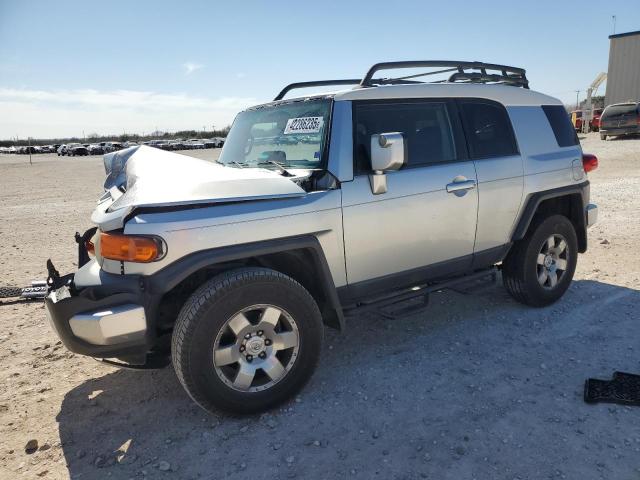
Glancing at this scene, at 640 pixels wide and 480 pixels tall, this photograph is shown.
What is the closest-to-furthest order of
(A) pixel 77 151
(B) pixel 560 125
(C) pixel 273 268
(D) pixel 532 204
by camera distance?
(C) pixel 273 268 → (D) pixel 532 204 → (B) pixel 560 125 → (A) pixel 77 151

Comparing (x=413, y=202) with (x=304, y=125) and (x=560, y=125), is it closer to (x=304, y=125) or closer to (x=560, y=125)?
(x=304, y=125)

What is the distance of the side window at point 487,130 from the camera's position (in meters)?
3.97

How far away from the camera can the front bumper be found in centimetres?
261

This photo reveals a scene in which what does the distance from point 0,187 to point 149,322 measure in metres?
19.5

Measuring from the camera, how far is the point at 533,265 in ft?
14.5

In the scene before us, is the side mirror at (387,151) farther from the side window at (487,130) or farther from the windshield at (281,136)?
the side window at (487,130)

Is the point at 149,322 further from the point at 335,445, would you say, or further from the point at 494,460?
the point at 494,460

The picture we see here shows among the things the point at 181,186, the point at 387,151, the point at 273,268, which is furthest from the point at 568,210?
the point at 181,186

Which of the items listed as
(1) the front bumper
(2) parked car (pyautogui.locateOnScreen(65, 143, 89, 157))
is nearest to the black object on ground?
(1) the front bumper

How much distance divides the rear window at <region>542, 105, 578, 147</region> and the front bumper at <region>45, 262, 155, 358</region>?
3.94m

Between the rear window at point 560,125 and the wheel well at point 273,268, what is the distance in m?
2.87

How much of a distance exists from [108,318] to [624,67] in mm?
41615

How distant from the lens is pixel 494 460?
255 cm

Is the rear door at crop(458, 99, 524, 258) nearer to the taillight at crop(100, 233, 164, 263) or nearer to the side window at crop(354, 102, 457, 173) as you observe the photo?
the side window at crop(354, 102, 457, 173)
